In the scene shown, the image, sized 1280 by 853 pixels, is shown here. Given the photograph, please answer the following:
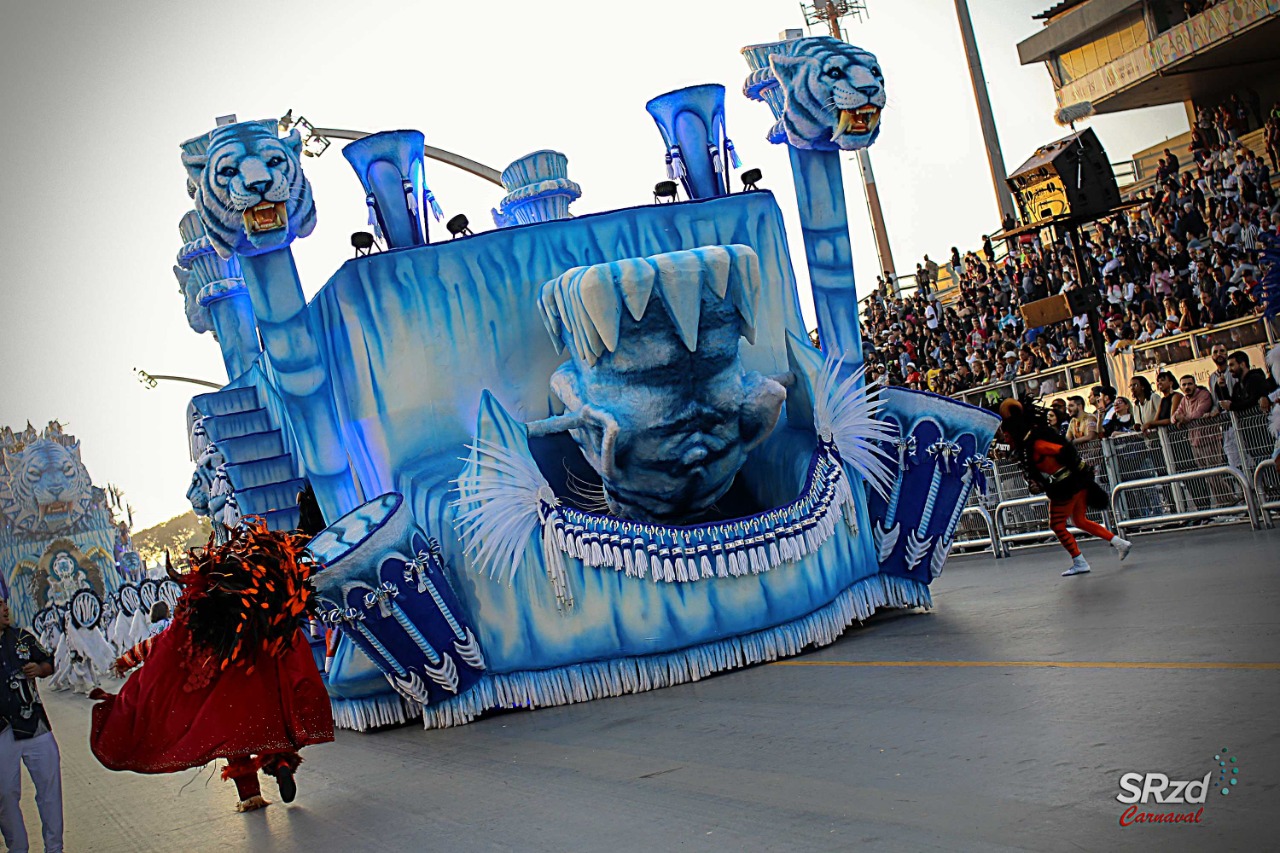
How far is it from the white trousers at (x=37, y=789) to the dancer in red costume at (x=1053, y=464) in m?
8.30

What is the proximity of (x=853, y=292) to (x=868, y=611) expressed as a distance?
2.72 meters

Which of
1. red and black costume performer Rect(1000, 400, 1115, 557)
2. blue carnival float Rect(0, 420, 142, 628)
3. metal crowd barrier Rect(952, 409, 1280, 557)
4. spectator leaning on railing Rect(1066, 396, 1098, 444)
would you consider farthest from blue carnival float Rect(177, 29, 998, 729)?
blue carnival float Rect(0, 420, 142, 628)

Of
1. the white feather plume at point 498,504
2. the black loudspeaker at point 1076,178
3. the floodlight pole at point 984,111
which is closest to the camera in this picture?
the white feather plume at point 498,504

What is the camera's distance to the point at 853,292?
11.6 meters

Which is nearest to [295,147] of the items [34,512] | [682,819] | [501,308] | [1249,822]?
[501,308]

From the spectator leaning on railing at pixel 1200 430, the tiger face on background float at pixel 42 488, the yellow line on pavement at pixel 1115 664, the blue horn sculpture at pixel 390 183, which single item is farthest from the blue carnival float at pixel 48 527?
the yellow line on pavement at pixel 1115 664

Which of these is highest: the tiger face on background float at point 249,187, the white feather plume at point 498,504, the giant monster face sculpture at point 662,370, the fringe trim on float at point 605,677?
the tiger face on background float at point 249,187

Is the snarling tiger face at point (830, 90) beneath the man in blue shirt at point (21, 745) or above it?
above

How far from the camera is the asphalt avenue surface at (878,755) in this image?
198 inches

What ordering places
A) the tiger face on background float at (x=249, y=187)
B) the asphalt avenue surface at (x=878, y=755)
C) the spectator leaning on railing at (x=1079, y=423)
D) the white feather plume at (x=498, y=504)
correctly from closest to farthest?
the asphalt avenue surface at (x=878, y=755) → the white feather plume at (x=498, y=504) → the tiger face on background float at (x=249, y=187) → the spectator leaning on railing at (x=1079, y=423)

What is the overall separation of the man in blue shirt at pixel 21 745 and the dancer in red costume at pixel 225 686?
0.52 metres

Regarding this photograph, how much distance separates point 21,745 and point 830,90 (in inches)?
300

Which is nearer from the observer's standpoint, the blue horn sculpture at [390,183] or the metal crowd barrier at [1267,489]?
Answer: the blue horn sculpture at [390,183]

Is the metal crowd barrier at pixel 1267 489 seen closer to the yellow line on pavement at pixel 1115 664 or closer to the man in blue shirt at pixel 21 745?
the yellow line on pavement at pixel 1115 664
